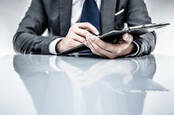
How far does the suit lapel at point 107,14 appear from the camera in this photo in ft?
3.98

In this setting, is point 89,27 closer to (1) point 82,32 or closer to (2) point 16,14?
(1) point 82,32

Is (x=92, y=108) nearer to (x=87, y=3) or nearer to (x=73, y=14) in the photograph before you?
(x=87, y=3)

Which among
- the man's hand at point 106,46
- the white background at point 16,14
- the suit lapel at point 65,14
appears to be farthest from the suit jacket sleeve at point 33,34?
the white background at point 16,14

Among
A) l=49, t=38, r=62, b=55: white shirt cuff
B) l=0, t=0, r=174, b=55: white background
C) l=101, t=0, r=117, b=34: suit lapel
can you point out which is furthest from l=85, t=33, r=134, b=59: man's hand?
l=0, t=0, r=174, b=55: white background

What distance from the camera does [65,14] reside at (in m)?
1.25

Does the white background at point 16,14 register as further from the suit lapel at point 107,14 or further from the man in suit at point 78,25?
the suit lapel at point 107,14

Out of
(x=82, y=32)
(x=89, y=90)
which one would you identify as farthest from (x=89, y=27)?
(x=89, y=90)

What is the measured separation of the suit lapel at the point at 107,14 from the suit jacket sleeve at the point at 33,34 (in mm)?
255

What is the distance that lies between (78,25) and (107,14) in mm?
334

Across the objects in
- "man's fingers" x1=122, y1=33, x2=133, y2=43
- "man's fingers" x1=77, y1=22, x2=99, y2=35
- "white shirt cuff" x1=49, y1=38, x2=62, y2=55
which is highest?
"man's fingers" x1=77, y1=22, x2=99, y2=35

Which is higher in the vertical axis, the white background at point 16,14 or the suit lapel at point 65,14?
the suit lapel at point 65,14

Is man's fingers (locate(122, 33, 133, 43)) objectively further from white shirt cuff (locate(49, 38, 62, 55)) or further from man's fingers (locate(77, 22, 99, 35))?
white shirt cuff (locate(49, 38, 62, 55))

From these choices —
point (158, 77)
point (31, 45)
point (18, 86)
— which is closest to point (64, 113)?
point (18, 86)

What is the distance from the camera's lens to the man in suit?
91cm
